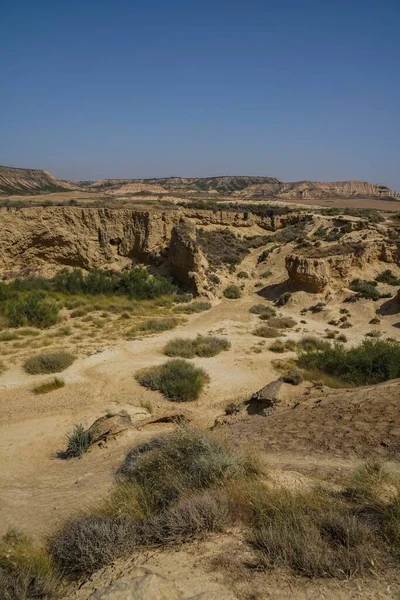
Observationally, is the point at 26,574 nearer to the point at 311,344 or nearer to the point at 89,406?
the point at 89,406

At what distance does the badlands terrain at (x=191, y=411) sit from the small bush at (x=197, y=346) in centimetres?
9

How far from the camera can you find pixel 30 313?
14.4 m

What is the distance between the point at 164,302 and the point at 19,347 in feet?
24.8

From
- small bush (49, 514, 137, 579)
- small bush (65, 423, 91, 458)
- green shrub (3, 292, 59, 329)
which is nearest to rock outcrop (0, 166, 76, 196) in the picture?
green shrub (3, 292, 59, 329)

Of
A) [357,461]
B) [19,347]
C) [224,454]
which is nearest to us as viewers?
[224,454]

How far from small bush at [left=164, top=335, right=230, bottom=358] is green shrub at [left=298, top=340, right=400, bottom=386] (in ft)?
8.94

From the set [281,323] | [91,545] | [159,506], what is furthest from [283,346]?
[91,545]

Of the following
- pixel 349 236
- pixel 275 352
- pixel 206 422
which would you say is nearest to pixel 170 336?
pixel 275 352

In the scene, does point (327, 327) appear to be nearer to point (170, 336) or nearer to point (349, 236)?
point (170, 336)

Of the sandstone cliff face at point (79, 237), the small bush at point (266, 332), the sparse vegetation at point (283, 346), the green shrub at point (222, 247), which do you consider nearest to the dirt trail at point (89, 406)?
the sparse vegetation at point (283, 346)

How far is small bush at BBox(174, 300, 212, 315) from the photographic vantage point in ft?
56.9

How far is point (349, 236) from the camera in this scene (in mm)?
22562

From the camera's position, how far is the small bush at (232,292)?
1996cm

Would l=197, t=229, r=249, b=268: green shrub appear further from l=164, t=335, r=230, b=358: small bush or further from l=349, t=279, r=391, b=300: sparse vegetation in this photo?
l=164, t=335, r=230, b=358: small bush
